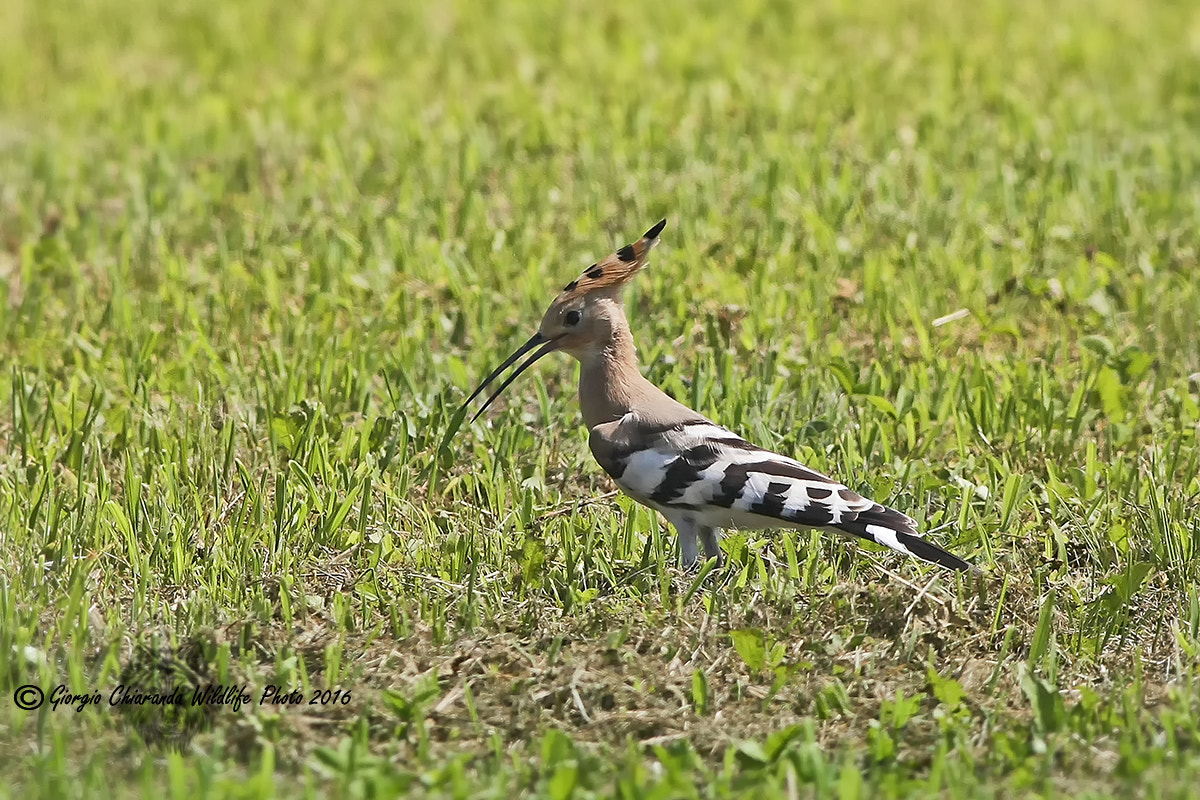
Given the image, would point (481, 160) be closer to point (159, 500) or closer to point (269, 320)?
point (269, 320)

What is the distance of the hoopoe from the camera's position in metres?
4.21

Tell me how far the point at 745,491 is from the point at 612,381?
633 mm

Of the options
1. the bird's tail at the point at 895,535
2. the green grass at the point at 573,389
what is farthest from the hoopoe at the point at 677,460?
the green grass at the point at 573,389

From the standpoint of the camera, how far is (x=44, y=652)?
3951 mm

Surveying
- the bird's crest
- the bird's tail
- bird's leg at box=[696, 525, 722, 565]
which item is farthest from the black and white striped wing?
the bird's crest

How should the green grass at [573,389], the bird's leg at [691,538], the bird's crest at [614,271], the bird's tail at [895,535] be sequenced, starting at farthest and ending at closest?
the bird's crest at [614,271]
the bird's leg at [691,538]
the bird's tail at [895,535]
the green grass at [573,389]

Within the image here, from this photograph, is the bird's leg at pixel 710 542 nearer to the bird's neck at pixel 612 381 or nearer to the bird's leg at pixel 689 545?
the bird's leg at pixel 689 545

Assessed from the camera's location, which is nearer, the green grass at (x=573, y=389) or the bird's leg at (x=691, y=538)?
the green grass at (x=573, y=389)

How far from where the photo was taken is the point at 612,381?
186 inches

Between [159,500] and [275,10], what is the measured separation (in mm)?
6639

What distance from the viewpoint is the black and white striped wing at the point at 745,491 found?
13.7 feet

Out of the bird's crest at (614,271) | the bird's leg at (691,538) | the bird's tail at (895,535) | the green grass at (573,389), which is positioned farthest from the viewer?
the bird's crest at (614,271)

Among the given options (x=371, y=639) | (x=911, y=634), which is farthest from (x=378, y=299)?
(x=911, y=634)

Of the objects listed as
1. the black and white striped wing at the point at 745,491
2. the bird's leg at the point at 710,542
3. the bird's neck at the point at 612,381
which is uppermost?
the bird's neck at the point at 612,381
